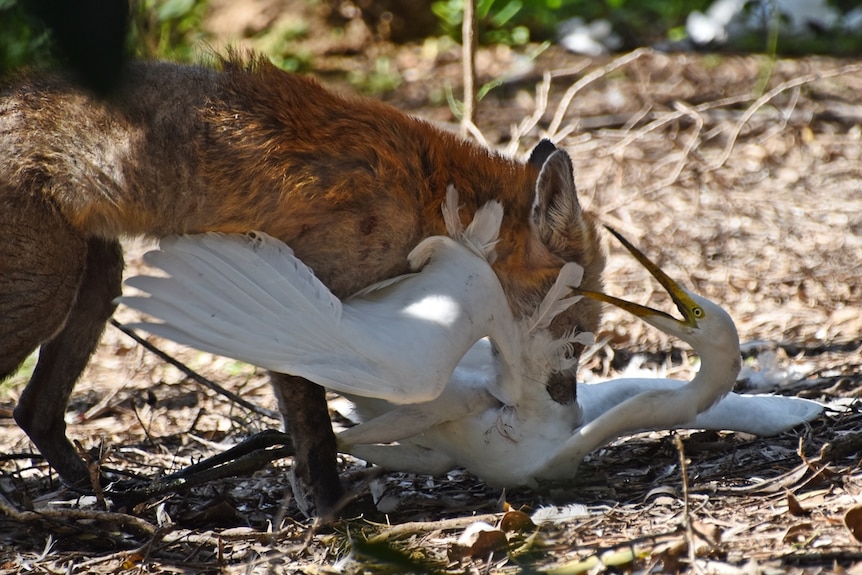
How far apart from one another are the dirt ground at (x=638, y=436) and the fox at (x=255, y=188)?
577 millimetres

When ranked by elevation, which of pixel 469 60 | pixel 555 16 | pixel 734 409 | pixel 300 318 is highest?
pixel 555 16

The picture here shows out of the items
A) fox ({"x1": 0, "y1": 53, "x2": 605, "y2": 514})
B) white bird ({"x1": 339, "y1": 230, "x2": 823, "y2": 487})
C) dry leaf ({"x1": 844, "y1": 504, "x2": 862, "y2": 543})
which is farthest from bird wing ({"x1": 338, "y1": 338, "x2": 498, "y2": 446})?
dry leaf ({"x1": 844, "y1": 504, "x2": 862, "y2": 543})

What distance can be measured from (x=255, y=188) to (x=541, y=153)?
147 cm

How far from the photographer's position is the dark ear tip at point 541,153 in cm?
470

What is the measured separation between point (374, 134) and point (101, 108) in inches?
46.1

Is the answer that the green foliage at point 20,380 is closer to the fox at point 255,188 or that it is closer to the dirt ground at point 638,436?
the dirt ground at point 638,436

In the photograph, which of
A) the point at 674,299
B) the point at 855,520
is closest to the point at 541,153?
the point at 674,299

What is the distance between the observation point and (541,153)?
15.6ft

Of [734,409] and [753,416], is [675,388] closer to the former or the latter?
[734,409]

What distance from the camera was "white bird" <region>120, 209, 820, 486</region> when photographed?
3715 millimetres

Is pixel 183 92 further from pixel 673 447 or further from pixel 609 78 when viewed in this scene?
pixel 609 78

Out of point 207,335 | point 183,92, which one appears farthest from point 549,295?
point 183,92

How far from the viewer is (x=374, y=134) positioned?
4.27 m

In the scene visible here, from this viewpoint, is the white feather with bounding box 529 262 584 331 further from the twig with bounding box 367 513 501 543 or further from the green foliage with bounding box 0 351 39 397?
the green foliage with bounding box 0 351 39 397
